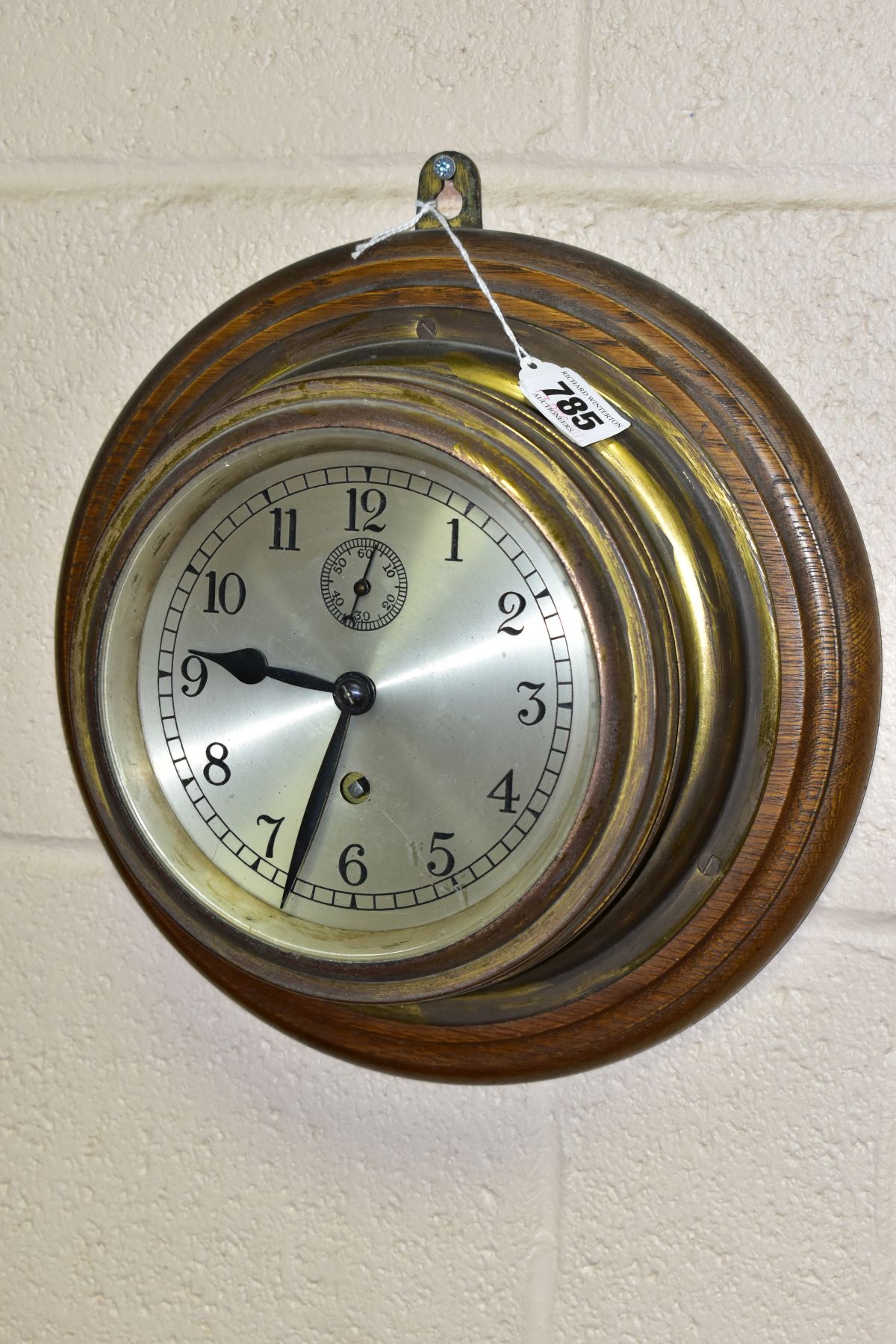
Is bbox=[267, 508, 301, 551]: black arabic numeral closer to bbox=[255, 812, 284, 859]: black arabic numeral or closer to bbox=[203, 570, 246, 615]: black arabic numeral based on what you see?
bbox=[203, 570, 246, 615]: black arabic numeral

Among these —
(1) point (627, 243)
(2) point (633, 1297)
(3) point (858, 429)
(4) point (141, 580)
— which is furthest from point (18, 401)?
(2) point (633, 1297)

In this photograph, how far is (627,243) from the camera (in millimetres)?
650

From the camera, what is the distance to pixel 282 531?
1.90ft

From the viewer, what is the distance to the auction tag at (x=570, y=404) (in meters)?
0.57

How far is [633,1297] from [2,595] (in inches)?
21.3

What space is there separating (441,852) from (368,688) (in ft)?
0.27

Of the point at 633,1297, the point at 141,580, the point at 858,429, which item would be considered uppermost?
the point at 858,429

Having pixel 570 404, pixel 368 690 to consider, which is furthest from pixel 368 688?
pixel 570 404

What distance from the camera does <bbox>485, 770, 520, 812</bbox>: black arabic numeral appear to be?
21.5 inches

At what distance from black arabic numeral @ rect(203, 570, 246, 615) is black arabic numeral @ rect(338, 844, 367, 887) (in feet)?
0.41

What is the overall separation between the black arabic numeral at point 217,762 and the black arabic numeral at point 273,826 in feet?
0.09

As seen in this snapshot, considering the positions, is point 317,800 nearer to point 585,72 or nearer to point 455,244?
point 455,244

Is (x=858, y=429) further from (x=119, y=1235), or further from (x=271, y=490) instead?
(x=119, y=1235)

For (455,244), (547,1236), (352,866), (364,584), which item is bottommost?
(547,1236)
